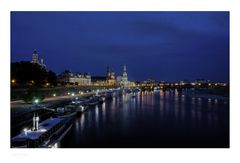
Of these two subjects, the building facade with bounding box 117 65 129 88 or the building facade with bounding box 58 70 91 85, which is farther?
the building facade with bounding box 117 65 129 88

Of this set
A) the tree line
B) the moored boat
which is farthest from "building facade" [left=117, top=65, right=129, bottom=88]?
the moored boat

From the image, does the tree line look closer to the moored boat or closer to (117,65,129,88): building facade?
the moored boat

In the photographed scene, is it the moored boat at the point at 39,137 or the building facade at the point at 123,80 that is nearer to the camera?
the moored boat at the point at 39,137

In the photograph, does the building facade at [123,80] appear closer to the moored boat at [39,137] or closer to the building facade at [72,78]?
the building facade at [72,78]

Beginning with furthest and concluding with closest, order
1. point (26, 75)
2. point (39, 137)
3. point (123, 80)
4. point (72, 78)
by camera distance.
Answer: point (123, 80) < point (72, 78) < point (26, 75) < point (39, 137)

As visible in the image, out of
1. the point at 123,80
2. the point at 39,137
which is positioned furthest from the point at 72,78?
the point at 39,137

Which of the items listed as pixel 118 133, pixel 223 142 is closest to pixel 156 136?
pixel 118 133

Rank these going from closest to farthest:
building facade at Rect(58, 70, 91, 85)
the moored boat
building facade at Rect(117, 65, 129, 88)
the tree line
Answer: the moored boat → the tree line → building facade at Rect(58, 70, 91, 85) → building facade at Rect(117, 65, 129, 88)

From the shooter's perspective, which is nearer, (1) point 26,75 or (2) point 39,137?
(2) point 39,137

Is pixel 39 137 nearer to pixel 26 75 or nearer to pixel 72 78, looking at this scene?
pixel 26 75

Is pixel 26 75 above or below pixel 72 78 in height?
below

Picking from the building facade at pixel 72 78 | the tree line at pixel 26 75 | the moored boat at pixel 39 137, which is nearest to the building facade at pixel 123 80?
the building facade at pixel 72 78
